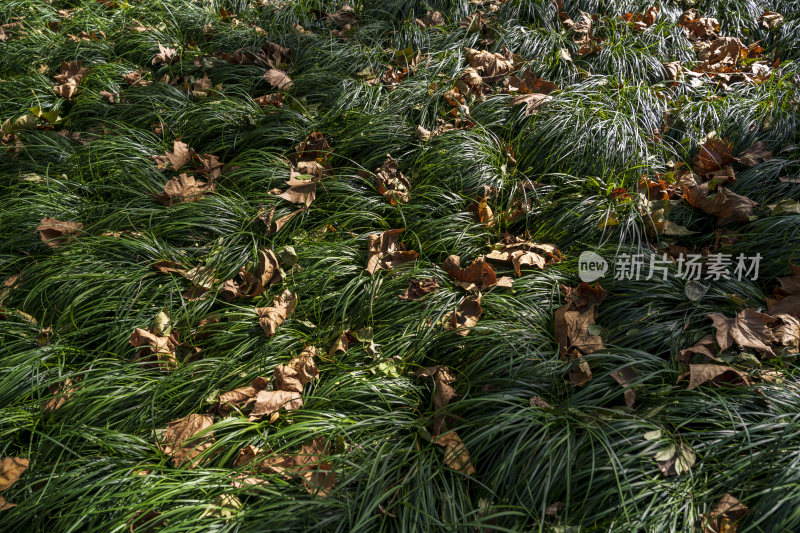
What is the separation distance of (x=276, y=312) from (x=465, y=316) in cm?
85

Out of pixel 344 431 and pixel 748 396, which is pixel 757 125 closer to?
pixel 748 396

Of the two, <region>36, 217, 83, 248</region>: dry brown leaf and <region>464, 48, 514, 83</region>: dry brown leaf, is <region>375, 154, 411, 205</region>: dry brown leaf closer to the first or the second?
<region>464, 48, 514, 83</region>: dry brown leaf

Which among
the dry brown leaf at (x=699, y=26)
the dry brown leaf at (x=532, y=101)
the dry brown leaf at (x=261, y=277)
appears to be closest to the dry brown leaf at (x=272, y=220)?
the dry brown leaf at (x=261, y=277)

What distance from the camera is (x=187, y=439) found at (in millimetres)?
1963

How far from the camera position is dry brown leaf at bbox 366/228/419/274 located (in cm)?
267

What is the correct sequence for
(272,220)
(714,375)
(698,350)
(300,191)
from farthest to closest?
(300,191), (272,220), (698,350), (714,375)

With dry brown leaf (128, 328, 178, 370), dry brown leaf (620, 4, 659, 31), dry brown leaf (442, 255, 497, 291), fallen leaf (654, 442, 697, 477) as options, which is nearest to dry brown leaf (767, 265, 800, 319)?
fallen leaf (654, 442, 697, 477)

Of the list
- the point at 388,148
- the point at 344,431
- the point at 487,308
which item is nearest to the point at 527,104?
the point at 388,148

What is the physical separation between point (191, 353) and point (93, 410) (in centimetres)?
44

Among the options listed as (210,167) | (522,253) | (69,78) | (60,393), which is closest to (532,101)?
(522,253)

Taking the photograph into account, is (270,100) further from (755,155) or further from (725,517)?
(725,517)

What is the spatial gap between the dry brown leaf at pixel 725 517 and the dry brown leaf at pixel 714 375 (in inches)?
17.4

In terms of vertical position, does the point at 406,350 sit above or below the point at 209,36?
below

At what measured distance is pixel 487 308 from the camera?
7.95 ft
